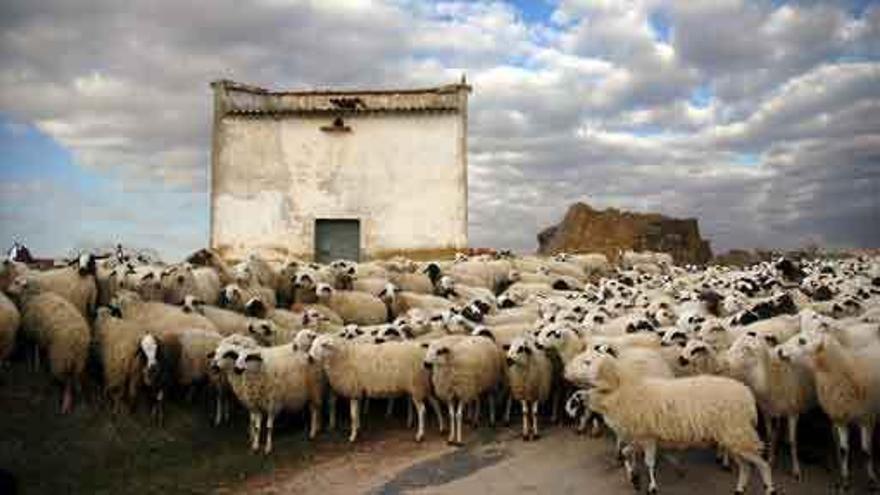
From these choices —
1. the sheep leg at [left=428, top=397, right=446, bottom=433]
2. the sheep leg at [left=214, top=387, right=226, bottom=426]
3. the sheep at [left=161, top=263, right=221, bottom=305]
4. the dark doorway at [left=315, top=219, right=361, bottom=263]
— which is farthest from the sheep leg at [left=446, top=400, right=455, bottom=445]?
the dark doorway at [left=315, top=219, right=361, bottom=263]

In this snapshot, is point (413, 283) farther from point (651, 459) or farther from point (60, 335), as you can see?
point (651, 459)

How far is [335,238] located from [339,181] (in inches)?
86.7

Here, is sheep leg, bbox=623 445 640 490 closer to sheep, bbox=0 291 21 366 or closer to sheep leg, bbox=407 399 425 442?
sheep leg, bbox=407 399 425 442

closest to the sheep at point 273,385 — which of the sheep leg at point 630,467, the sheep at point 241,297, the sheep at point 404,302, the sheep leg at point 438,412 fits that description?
the sheep leg at point 438,412

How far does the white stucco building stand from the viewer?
104 ft

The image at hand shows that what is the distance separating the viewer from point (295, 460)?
38.6 feet

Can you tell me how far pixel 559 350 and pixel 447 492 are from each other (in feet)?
10.5

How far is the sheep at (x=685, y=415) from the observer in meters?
8.95

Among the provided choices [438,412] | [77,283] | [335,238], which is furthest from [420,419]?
[335,238]

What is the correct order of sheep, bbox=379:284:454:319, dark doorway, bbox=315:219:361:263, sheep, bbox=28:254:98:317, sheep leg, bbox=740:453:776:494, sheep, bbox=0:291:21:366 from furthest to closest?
dark doorway, bbox=315:219:361:263 → sheep, bbox=379:284:454:319 → sheep, bbox=28:254:98:317 → sheep, bbox=0:291:21:366 → sheep leg, bbox=740:453:776:494

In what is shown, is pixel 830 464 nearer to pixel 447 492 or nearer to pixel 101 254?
pixel 447 492

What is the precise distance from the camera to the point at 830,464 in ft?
34.4

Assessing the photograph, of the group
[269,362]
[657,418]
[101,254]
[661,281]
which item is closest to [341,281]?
[101,254]

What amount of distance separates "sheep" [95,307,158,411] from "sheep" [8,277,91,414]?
32 cm
